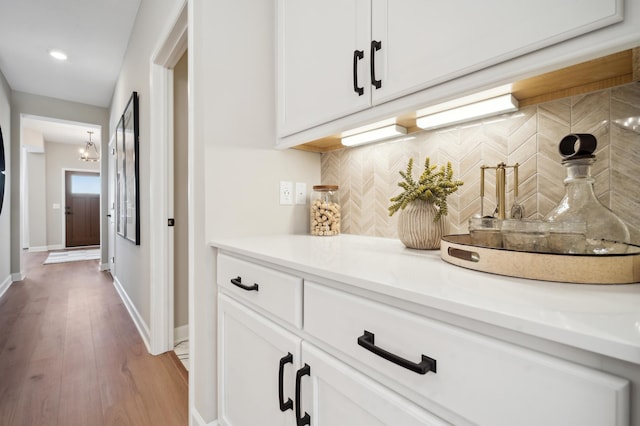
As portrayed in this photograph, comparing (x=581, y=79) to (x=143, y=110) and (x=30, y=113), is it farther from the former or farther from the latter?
(x=30, y=113)

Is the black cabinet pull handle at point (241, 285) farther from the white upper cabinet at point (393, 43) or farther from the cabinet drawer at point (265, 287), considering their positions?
the white upper cabinet at point (393, 43)

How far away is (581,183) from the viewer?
68cm

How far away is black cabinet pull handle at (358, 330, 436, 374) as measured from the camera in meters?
0.49

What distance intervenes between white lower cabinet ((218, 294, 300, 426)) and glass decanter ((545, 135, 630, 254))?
2.41ft

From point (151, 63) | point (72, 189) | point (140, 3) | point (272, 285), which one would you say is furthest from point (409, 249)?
point (72, 189)

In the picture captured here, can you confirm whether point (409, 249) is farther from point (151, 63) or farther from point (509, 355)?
point (151, 63)

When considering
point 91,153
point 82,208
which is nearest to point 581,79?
point 91,153

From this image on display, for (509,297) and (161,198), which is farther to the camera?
(161,198)

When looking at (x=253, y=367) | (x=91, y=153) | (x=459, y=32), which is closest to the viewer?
(x=459, y=32)

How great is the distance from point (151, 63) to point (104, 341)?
7.06ft

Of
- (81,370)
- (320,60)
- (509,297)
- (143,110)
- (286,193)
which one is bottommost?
(81,370)

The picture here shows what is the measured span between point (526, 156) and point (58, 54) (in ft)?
15.1

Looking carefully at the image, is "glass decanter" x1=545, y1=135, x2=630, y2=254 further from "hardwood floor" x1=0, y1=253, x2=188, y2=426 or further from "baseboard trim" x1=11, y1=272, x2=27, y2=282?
"baseboard trim" x1=11, y1=272, x2=27, y2=282

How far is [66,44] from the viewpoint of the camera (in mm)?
3109
